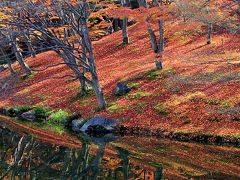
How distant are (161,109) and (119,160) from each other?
6947 mm

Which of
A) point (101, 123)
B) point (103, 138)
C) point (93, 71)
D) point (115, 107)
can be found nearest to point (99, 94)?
point (115, 107)

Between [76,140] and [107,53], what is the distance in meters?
20.1

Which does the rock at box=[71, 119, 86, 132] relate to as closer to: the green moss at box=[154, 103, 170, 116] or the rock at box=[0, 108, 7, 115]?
the green moss at box=[154, 103, 170, 116]

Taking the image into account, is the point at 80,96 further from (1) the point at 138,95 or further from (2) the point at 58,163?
(2) the point at 58,163

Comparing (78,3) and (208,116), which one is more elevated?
(78,3)

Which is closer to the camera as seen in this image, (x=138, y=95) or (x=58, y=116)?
(x=138, y=95)

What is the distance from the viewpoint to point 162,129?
846 inches

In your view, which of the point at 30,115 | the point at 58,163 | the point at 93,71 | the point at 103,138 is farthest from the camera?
the point at 30,115

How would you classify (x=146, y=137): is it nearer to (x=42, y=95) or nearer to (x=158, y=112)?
(x=158, y=112)

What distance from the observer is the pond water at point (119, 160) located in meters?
14.8

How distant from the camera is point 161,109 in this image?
23281 mm

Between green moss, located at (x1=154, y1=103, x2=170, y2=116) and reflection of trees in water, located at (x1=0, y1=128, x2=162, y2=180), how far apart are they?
4.29 m

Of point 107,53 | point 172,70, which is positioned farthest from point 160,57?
point 107,53

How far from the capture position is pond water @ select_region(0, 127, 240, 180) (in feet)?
48.7
